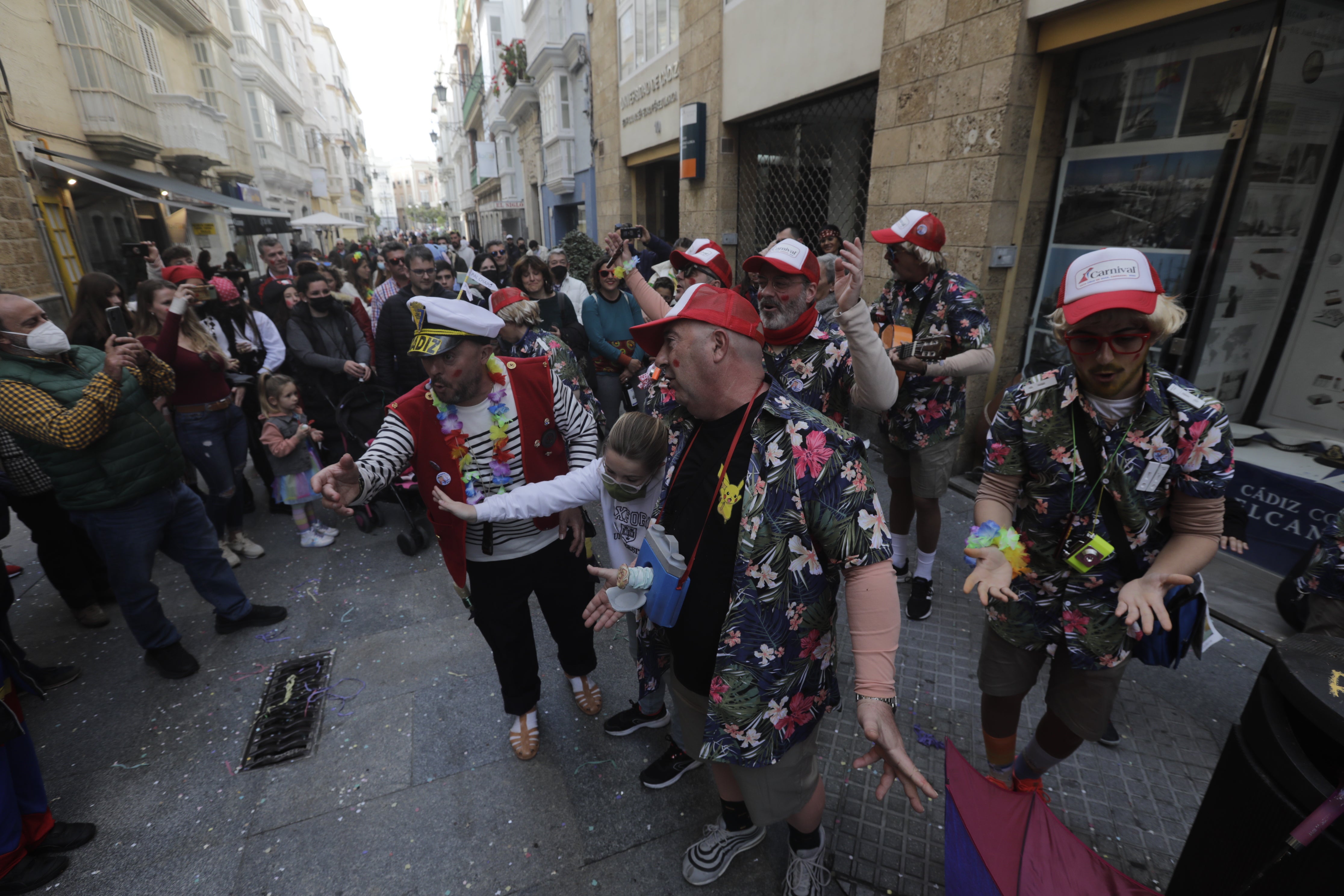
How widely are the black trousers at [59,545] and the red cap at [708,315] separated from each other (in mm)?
4108

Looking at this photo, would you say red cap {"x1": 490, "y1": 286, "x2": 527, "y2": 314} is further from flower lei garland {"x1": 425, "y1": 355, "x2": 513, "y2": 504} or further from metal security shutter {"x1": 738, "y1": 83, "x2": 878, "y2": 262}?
metal security shutter {"x1": 738, "y1": 83, "x2": 878, "y2": 262}

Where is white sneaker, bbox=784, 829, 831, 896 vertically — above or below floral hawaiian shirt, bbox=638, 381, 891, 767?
below

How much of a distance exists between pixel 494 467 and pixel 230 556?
3623 mm

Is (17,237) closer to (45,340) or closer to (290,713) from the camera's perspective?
(45,340)

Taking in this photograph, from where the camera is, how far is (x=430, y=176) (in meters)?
144

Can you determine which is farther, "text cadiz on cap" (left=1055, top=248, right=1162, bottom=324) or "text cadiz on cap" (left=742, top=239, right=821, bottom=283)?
"text cadiz on cap" (left=742, top=239, right=821, bottom=283)

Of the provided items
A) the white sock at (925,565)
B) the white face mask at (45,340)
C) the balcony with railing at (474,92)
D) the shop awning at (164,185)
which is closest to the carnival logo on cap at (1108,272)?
the white sock at (925,565)

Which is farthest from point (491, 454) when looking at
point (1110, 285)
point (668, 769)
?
point (1110, 285)

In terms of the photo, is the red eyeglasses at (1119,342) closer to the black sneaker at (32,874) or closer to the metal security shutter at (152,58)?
the black sneaker at (32,874)

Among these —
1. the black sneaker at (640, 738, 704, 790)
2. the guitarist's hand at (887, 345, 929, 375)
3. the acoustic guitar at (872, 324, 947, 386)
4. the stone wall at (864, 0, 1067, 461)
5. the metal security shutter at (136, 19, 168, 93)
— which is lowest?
the black sneaker at (640, 738, 704, 790)

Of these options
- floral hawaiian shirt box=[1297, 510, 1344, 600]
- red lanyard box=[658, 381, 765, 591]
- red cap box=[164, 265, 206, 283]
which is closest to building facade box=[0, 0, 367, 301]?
red cap box=[164, 265, 206, 283]

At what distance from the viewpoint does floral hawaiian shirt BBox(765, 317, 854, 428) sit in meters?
2.69

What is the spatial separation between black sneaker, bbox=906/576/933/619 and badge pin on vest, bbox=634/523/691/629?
7.61 ft

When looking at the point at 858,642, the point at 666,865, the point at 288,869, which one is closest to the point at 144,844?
the point at 288,869
